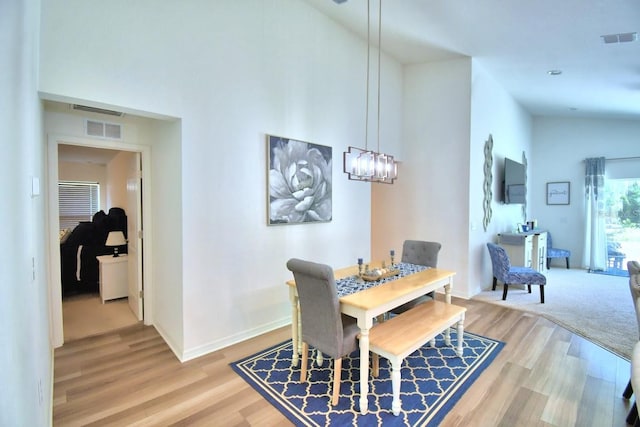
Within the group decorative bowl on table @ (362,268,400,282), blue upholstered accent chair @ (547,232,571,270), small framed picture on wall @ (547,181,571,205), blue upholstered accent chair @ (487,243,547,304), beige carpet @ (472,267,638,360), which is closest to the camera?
decorative bowl on table @ (362,268,400,282)

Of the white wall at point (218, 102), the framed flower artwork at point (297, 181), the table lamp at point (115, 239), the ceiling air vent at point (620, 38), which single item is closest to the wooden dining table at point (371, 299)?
the white wall at point (218, 102)

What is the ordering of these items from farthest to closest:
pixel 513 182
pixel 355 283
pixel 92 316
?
1. pixel 513 182
2. pixel 92 316
3. pixel 355 283

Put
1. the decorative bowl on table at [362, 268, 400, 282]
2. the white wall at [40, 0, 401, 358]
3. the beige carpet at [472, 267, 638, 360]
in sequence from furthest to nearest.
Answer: the beige carpet at [472, 267, 638, 360], the decorative bowl on table at [362, 268, 400, 282], the white wall at [40, 0, 401, 358]

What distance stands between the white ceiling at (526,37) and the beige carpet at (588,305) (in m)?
3.16

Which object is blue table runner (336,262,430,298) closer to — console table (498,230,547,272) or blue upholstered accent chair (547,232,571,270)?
console table (498,230,547,272)

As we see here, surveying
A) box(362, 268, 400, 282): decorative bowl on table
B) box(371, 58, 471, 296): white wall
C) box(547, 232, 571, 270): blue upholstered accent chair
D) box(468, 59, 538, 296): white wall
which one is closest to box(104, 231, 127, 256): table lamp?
box(362, 268, 400, 282): decorative bowl on table

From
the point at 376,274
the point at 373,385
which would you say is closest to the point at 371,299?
the point at 376,274

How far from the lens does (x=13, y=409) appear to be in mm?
947

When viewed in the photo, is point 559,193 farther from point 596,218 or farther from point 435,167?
point 435,167

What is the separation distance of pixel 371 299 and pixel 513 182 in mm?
4970

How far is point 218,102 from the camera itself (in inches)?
119

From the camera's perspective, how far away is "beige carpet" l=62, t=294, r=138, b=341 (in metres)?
3.46

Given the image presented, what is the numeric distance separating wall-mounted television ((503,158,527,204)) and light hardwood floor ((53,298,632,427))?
9.95 ft

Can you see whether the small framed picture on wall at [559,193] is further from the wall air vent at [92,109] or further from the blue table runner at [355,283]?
the wall air vent at [92,109]
